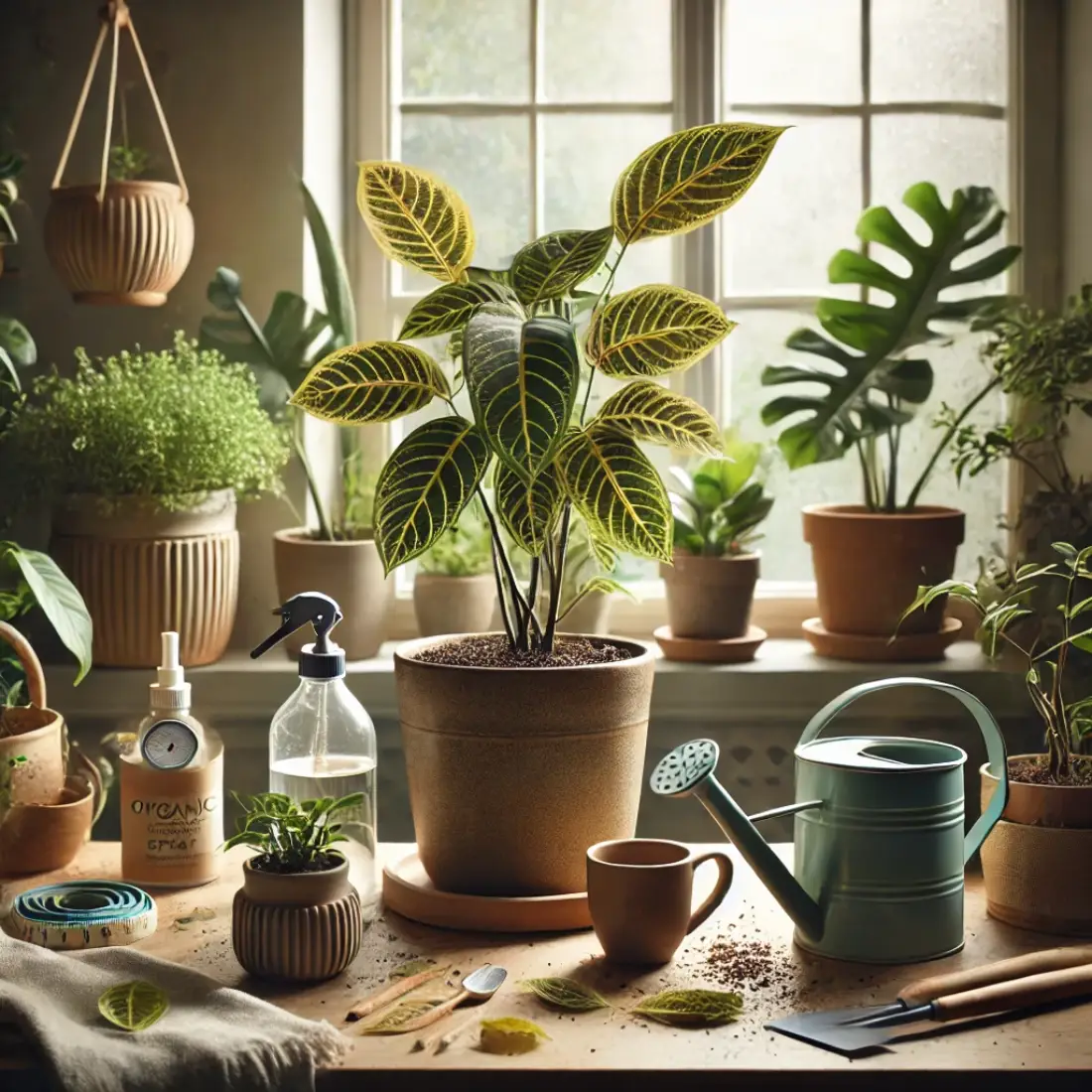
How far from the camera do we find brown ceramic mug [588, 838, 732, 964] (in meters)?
1.25

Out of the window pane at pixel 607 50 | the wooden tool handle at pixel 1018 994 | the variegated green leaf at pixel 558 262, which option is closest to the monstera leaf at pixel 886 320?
the window pane at pixel 607 50

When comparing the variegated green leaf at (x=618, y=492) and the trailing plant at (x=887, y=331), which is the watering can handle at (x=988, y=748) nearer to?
the variegated green leaf at (x=618, y=492)

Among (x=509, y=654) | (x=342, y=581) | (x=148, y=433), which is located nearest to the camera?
(x=509, y=654)

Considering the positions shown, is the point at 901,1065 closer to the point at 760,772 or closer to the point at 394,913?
the point at 394,913

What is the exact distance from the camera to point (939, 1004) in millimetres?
1132

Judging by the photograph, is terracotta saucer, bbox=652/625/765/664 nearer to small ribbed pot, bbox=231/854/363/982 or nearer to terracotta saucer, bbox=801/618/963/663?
terracotta saucer, bbox=801/618/963/663

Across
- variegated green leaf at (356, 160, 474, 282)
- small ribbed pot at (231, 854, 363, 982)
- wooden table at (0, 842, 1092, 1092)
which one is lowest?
wooden table at (0, 842, 1092, 1092)

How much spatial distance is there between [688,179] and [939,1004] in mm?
776

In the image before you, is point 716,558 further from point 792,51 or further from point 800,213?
point 792,51

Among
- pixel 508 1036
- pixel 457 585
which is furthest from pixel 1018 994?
pixel 457 585

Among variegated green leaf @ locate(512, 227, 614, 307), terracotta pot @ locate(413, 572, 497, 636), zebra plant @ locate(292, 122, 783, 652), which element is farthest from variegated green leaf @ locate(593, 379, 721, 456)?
terracotta pot @ locate(413, 572, 497, 636)

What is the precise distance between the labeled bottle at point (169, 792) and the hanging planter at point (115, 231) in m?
0.72

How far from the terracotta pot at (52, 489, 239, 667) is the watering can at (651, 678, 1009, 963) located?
0.96m

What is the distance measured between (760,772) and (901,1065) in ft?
3.57
